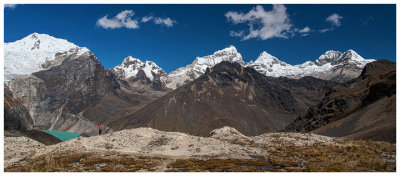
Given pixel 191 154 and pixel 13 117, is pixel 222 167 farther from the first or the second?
pixel 13 117

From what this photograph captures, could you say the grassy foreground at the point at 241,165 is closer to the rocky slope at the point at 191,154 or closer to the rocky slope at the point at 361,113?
the rocky slope at the point at 191,154

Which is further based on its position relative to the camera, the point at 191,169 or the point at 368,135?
the point at 368,135

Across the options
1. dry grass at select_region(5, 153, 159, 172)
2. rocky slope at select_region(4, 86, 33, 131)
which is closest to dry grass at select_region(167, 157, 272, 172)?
A: dry grass at select_region(5, 153, 159, 172)

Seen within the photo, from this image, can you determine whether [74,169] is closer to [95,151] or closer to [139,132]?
[95,151]

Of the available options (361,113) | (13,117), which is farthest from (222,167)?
(13,117)

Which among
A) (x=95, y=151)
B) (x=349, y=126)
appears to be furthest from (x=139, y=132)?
(x=349, y=126)

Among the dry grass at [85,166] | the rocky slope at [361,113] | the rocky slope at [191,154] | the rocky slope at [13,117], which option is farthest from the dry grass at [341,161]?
the rocky slope at [13,117]

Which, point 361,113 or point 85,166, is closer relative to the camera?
point 85,166
